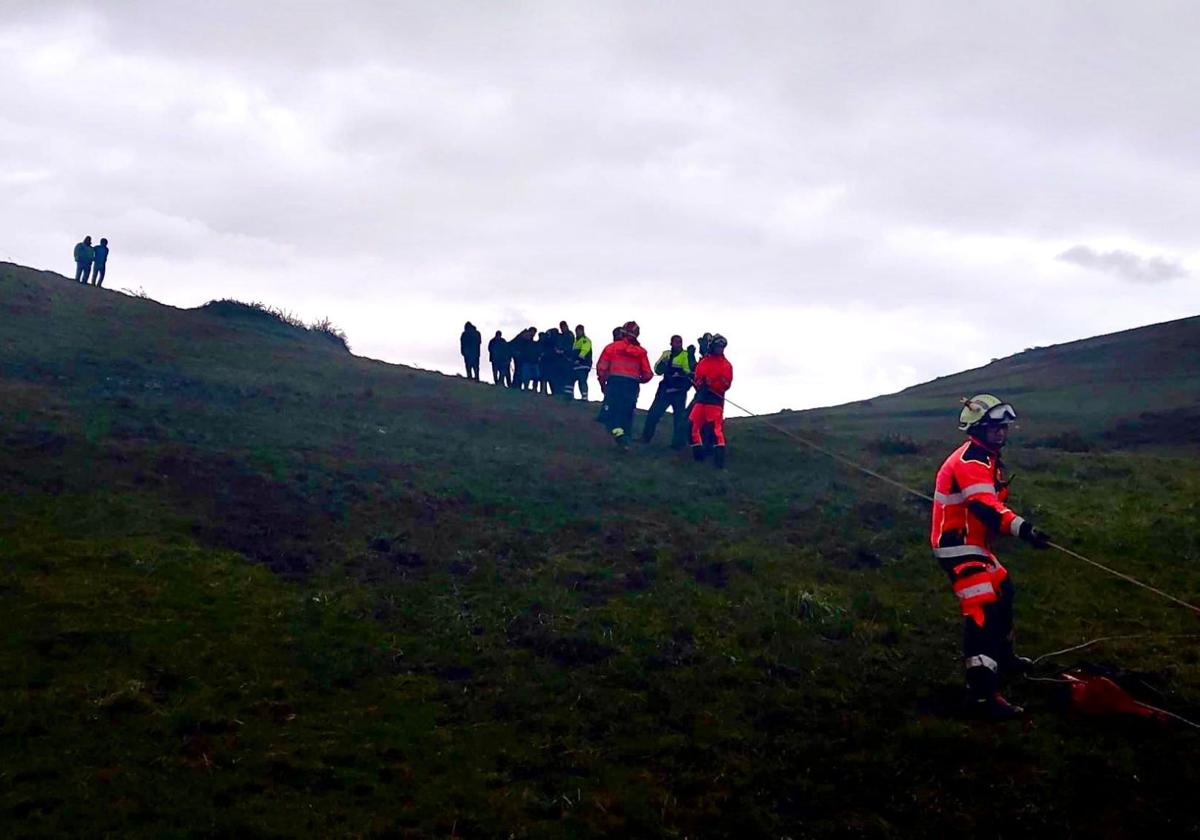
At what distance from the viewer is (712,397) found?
1823 cm

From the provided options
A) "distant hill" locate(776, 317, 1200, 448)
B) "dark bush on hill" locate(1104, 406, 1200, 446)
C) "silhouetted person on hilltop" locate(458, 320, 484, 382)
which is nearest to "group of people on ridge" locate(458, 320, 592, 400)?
"silhouetted person on hilltop" locate(458, 320, 484, 382)

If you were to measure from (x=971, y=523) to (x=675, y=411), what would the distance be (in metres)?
12.0

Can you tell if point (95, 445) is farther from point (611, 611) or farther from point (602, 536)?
point (611, 611)

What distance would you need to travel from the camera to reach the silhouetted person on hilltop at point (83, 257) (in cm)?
3538

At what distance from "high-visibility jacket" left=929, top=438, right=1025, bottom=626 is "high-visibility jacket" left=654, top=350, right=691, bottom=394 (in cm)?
1112

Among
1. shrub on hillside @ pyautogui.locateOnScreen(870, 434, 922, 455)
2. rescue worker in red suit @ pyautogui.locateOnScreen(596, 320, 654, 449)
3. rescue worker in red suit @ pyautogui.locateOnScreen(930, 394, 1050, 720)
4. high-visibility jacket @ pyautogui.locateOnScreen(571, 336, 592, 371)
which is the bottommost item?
rescue worker in red suit @ pyautogui.locateOnScreen(930, 394, 1050, 720)

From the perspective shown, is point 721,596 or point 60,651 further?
point 721,596

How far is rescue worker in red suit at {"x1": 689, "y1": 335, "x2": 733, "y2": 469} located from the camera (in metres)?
18.0

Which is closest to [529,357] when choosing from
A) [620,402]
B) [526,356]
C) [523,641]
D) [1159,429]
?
[526,356]

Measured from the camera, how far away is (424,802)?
654 centimetres

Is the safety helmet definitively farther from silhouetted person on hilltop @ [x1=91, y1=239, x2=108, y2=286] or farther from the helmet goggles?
silhouetted person on hilltop @ [x1=91, y1=239, x2=108, y2=286]

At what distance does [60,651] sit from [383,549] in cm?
449

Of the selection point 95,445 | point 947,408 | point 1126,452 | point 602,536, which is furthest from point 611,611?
point 947,408

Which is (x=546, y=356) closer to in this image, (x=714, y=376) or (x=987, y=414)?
(x=714, y=376)
